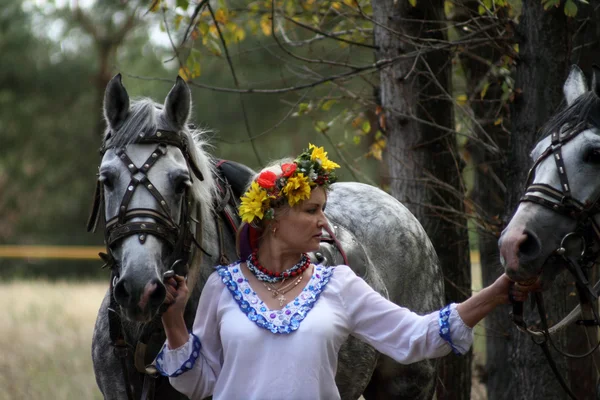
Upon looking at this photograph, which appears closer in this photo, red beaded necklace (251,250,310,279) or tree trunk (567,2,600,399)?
red beaded necklace (251,250,310,279)

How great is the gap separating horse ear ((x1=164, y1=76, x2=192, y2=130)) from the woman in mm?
689

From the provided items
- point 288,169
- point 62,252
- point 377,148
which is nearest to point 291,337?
point 288,169

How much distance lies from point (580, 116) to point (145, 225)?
1.76 meters

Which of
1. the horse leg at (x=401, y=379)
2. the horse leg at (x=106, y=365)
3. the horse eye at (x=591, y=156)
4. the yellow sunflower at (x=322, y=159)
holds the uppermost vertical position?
the yellow sunflower at (x=322, y=159)

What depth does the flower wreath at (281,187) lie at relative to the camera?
11.1ft

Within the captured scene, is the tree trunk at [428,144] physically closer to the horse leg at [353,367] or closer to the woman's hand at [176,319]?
the horse leg at [353,367]

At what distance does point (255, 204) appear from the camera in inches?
135

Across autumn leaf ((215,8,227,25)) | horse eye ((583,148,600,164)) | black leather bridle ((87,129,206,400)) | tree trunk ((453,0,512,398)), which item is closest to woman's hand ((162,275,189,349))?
black leather bridle ((87,129,206,400))

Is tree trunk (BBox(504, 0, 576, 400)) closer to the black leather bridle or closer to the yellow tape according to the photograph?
the black leather bridle

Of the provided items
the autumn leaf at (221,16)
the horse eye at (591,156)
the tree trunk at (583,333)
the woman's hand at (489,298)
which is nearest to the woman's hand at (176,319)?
the woman's hand at (489,298)

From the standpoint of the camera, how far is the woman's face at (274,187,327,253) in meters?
3.42

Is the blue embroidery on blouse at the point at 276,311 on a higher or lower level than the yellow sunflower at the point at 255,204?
lower

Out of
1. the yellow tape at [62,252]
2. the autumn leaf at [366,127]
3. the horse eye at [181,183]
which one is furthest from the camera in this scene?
the yellow tape at [62,252]

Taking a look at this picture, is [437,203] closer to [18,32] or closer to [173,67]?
[173,67]
